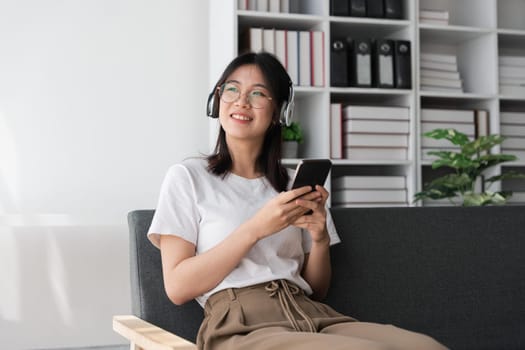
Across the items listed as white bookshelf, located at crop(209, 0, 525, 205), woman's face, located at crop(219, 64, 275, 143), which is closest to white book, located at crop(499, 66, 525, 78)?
white bookshelf, located at crop(209, 0, 525, 205)

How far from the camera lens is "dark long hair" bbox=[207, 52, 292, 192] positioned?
1.88m

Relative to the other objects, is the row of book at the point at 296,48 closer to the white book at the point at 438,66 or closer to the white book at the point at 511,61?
the white book at the point at 438,66

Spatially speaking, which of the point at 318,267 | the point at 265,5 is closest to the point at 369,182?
the point at 265,5

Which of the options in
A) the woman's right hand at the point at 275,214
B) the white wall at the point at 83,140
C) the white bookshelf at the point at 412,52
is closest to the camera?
the woman's right hand at the point at 275,214

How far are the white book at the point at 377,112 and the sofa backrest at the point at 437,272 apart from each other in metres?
1.43

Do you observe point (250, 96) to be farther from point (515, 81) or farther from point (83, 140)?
point (515, 81)

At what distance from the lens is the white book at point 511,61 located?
401 centimetres

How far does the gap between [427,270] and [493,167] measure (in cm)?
190

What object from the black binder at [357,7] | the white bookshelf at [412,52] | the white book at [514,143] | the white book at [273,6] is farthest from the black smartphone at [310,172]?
the white book at [514,143]

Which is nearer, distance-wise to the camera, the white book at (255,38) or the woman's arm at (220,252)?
the woman's arm at (220,252)

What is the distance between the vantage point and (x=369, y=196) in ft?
12.1

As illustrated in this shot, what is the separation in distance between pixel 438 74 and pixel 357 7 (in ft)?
2.03

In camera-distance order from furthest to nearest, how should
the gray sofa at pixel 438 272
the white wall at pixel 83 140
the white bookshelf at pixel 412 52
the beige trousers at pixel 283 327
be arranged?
the white bookshelf at pixel 412 52 → the white wall at pixel 83 140 → the gray sofa at pixel 438 272 → the beige trousers at pixel 283 327

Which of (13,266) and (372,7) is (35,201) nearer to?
(13,266)
